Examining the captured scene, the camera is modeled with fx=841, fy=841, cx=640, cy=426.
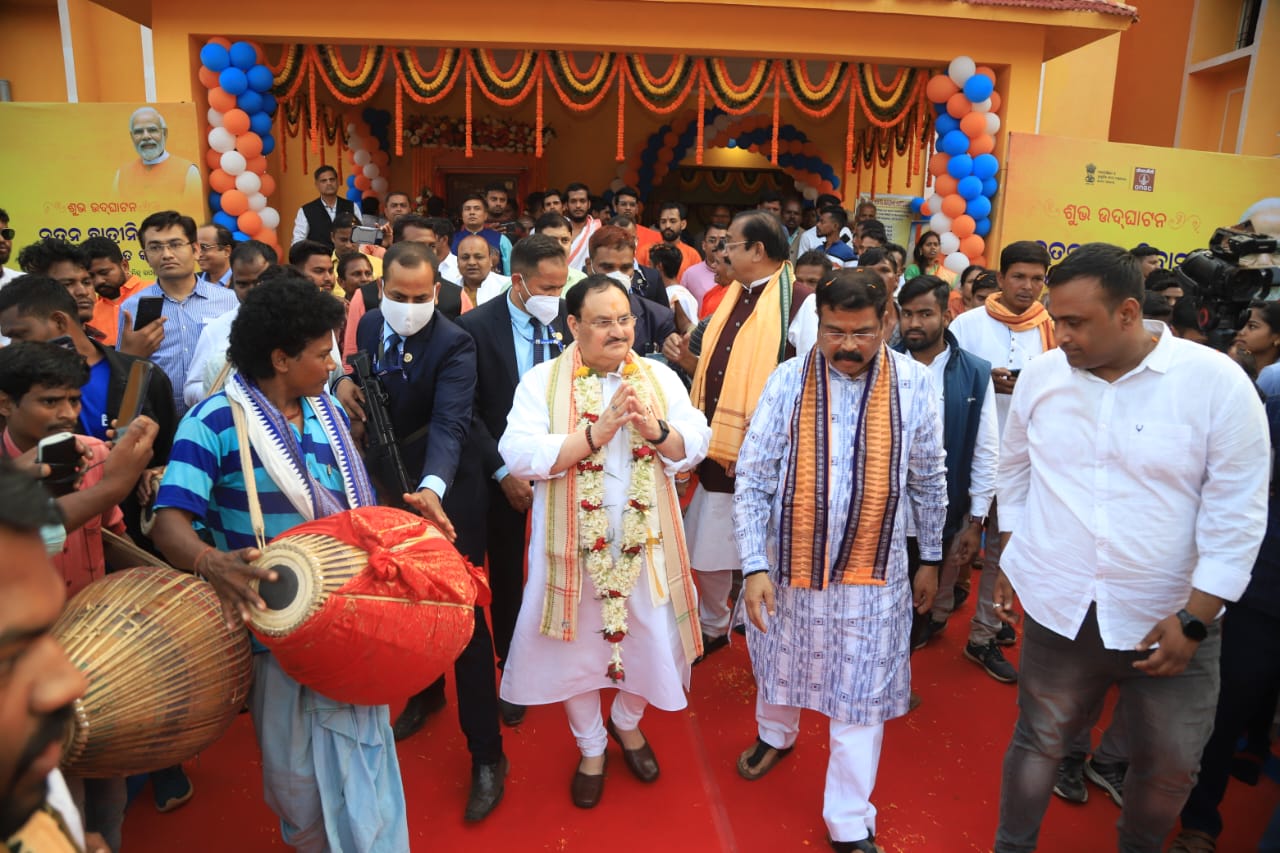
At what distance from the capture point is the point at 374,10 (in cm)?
Result: 926

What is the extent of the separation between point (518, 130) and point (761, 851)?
12.1 meters

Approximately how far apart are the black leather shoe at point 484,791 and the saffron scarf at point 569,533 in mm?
581

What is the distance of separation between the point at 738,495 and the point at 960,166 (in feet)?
27.3

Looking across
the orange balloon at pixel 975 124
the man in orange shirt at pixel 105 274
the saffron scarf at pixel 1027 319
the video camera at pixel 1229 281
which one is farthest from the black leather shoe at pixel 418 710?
the orange balloon at pixel 975 124

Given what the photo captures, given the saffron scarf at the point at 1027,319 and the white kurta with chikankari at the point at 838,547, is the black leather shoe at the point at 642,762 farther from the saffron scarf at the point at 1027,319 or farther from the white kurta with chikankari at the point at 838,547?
the saffron scarf at the point at 1027,319

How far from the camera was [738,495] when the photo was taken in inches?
113

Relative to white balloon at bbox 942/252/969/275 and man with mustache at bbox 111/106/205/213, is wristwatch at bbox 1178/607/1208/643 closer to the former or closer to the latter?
white balloon at bbox 942/252/969/275

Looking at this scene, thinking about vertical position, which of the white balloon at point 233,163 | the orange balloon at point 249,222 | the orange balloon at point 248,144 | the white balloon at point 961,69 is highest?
the white balloon at point 961,69

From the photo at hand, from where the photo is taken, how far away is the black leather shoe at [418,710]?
139 inches

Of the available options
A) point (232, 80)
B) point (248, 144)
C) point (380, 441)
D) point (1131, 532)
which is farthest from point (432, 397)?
point (232, 80)

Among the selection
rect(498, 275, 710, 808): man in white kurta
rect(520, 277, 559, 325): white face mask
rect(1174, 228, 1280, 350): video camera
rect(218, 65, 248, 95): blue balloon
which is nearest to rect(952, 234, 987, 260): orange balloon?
rect(1174, 228, 1280, 350): video camera

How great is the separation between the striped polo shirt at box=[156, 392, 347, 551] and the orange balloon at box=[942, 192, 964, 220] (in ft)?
29.8

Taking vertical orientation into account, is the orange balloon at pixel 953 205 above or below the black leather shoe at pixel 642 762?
above

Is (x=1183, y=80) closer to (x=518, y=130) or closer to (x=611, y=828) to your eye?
(x=518, y=130)
